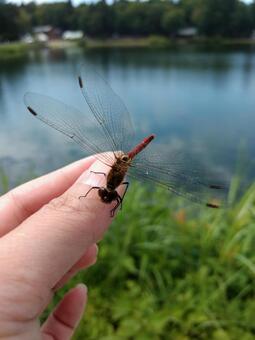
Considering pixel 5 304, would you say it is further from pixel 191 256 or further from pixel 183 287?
pixel 191 256

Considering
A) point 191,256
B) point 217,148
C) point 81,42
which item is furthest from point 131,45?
point 191,256

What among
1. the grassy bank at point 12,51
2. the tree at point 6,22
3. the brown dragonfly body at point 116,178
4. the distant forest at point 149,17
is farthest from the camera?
the distant forest at point 149,17

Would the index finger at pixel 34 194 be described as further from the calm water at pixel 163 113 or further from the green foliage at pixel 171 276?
the calm water at pixel 163 113

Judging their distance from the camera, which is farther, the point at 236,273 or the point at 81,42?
the point at 81,42

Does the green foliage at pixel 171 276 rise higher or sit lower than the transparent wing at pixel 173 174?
lower

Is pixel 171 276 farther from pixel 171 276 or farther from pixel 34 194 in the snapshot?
pixel 34 194

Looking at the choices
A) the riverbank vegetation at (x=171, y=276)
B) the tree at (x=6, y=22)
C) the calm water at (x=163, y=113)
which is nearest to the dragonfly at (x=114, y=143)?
the riverbank vegetation at (x=171, y=276)

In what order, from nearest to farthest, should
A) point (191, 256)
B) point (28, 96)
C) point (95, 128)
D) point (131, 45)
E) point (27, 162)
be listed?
point (28, 96) → point (95, 128) → point (191, 256) → point (27, 162) → point (131, 45)
